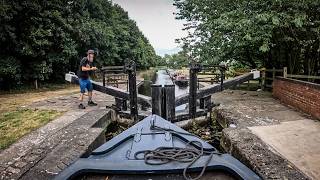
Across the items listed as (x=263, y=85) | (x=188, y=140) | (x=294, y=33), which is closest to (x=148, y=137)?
(x=188, y=140)

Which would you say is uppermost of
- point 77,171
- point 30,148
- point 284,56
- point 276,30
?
point 276,30

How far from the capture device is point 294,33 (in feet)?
36.4

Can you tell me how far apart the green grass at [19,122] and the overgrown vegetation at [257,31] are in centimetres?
678

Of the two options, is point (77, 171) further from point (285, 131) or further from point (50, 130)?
point (285, 131)

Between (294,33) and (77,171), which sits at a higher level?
(294,33)

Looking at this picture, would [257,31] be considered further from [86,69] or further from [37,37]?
[37,37]

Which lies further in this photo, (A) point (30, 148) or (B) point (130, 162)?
(A) point (30, 148)

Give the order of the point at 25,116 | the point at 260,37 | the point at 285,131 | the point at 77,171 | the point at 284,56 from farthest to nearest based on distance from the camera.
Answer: the point at 284,56 → the point at 260,37 → the point at 25,116 → the point at 285,131 → the point at 77,171

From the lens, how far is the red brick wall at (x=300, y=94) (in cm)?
799

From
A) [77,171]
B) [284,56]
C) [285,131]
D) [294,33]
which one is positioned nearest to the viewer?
[77,171]

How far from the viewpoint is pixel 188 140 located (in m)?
4.62

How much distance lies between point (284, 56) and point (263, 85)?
165 cm

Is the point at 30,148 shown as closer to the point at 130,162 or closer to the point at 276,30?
the point at 130,162

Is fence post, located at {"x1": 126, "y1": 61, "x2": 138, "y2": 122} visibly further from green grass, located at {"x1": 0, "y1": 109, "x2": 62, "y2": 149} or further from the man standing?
green grass, located at {"x1": 0, "y1": 109, "x2": 62, "y2": 149}
